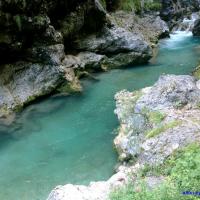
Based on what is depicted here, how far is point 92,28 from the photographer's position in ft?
72.9

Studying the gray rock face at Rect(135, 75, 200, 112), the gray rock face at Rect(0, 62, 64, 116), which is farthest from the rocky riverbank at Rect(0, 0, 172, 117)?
the gray rock face at Rect(135, 75, 200, 112)

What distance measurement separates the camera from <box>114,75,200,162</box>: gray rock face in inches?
338

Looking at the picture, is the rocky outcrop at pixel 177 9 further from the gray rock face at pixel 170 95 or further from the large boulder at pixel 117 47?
the gray rock face at pixel 170 95

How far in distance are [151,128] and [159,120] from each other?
0.30 m

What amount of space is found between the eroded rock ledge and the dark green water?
3.26 ft

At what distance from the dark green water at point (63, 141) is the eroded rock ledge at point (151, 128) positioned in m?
0.99

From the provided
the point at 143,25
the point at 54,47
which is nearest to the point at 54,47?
the point at 54,47

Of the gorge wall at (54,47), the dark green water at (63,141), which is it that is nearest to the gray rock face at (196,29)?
→ the gorge wall at (54,47)

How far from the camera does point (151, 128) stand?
9.97 m

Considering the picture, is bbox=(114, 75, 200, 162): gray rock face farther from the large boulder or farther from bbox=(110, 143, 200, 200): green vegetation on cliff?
the large boulder

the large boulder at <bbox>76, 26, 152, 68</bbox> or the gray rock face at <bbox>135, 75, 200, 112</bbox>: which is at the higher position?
the gray rock face at <bbox>135, 75, 200, 112</bbox>

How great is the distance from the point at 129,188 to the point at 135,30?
19.6 metres

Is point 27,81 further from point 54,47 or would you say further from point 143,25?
point 143,25

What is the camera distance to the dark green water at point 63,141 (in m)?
10.4
